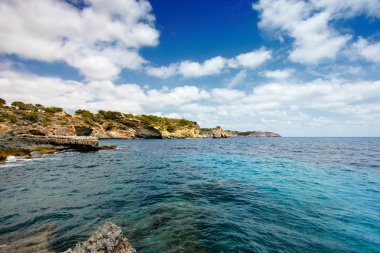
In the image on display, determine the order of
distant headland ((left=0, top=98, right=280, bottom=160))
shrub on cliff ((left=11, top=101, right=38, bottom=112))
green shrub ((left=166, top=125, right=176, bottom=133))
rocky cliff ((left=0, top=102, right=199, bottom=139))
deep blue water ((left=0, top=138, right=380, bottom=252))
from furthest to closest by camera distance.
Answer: green shrub ((left=166, top=125, right=176, bottom=133))
shrub on cliff ((left=11, top=101, right=38, bottom=112))
rocky cliff ((left=0, top=102, right=199, bottom=139))
distant headland ((left=0, top=98, right=280, bottom=160))
deep blue water ((left=0, top=138, right=380, bottom=252))

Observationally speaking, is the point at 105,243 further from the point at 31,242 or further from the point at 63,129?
the point at 63,129

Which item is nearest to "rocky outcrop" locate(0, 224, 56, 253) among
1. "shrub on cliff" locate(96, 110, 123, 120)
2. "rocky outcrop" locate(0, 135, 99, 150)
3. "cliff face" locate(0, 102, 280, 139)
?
A: "rocky outcrop" locate(0, 135, 99, 150)

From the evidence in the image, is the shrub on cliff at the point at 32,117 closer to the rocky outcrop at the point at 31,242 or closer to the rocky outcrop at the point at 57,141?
the rocky outcrop at the point at 57,141

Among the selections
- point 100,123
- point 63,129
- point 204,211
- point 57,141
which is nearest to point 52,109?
point 100,123

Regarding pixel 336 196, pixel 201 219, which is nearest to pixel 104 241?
pixel 201 219

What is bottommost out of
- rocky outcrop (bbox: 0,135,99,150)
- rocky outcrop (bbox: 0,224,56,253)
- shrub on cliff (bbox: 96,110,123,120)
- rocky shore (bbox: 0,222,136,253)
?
rocky outcrop (bbox: 0,224,56,253)

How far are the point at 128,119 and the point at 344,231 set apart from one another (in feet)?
406

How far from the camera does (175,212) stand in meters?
12.0

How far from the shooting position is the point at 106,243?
6.26 meters

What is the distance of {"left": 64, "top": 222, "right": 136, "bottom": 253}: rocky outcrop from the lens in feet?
20.2

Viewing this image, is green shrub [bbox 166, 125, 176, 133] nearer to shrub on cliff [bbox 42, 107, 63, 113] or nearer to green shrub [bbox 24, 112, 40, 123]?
shrub on cliff [bbox 42, 107, 63, 113]

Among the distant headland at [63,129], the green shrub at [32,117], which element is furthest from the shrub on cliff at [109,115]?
the green shrub at [32,117]

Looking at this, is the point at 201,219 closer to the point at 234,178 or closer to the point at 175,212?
the point at 175,212

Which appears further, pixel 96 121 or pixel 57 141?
pixel 96 121
